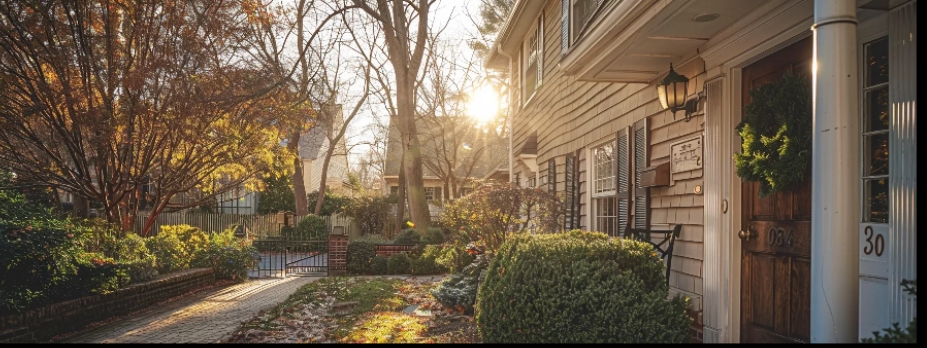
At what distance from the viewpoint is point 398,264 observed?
15.0 meters

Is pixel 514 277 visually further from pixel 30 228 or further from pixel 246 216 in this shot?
pixel 246 216

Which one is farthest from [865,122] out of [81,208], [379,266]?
[81,208]

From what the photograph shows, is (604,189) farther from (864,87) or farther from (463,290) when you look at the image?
(864,87)

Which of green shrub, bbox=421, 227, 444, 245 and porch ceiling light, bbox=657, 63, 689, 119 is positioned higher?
porch ceiling light, bbox=657, 63, 689, 119

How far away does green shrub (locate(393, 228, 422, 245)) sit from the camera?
55.5ft

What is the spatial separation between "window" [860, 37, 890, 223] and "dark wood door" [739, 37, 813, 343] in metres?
0.60

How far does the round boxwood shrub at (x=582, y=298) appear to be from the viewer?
4.77m

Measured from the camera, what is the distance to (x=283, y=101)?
12.7 metres

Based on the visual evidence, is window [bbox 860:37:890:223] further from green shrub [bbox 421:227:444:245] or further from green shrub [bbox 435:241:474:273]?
green shrub [bbox 421:227:444:245]

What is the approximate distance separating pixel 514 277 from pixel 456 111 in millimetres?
24808

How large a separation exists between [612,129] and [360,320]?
3670mm

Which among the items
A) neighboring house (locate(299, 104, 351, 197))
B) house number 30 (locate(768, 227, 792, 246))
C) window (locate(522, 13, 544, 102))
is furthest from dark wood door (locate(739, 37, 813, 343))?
neighboring house (locate(299, 104, 351, 197))

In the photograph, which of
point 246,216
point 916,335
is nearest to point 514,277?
point 916,335

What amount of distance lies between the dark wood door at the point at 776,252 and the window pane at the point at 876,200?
61 centimetres
